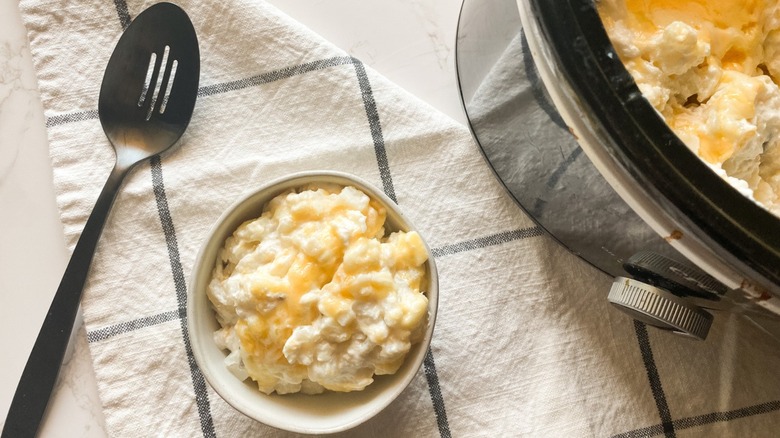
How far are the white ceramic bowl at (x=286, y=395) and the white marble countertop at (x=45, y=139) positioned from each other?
0.17 metres

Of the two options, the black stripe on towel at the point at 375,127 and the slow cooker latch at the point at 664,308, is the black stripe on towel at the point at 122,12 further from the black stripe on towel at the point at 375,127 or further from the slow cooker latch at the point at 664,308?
the slow cooker latch at the point at 664,308

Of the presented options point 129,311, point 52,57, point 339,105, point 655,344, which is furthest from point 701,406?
point 52,57

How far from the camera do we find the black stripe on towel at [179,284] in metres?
0.75

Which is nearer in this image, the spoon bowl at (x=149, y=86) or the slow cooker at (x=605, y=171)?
the slow cooker at (x=605, y=171)

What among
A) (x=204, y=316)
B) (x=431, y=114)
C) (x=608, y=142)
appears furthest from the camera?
(x=431, y=114)

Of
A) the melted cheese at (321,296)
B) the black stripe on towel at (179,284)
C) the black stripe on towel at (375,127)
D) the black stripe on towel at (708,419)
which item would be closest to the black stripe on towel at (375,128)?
→ the black stripe on towel at (375,127)

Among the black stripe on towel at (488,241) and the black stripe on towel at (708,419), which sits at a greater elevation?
the black stripe on towel at (488,241)

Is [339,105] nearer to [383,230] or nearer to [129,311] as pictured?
[383,230]

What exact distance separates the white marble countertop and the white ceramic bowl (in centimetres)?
17

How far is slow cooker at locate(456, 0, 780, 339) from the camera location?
1.48ft

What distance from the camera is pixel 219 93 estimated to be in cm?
80

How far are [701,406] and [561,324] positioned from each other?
0.17 m

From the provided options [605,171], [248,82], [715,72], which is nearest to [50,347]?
[248,82]

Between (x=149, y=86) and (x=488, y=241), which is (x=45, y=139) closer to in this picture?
(x=149, y=86)
